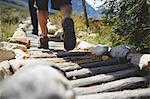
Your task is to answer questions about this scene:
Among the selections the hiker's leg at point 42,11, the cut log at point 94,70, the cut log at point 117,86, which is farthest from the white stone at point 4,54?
the cut log at point 117,86

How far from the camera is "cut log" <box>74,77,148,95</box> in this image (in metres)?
2.59

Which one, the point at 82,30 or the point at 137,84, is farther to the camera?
the point at 82,30

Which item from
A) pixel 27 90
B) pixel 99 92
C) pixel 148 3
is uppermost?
pixel 148 3

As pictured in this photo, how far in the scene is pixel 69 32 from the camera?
405cm

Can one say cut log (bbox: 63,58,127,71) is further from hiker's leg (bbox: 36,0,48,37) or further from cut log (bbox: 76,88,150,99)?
hiker's leg (bbox: 36,0,48,37)

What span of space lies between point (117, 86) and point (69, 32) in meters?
1.43

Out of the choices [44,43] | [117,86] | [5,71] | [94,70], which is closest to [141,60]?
[94,70]

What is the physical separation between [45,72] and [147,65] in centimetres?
218

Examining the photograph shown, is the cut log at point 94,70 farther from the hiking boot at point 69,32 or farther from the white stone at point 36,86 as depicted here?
the white stone at point 36,86

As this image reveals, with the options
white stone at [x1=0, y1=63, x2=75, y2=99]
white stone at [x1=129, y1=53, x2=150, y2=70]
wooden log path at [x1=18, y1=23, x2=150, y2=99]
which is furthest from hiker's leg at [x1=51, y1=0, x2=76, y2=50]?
white stone at [x1=0, y1=63, x2=75, y2=99]

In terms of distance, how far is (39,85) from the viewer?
2.83 feet

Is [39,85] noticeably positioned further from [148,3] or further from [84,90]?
[148,3]

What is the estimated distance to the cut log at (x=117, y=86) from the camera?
2586 mm

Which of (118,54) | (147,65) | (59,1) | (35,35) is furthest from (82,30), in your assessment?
(147,65)
